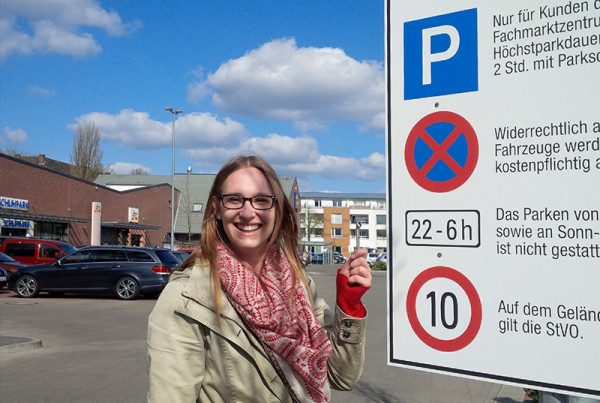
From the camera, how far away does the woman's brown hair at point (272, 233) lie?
2162mm

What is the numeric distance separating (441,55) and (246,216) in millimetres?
897

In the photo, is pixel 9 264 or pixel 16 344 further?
pixel 9 264

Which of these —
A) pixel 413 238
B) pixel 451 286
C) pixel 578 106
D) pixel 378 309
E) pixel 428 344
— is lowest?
pixel 378 309

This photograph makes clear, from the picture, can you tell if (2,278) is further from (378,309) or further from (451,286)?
(451,286)

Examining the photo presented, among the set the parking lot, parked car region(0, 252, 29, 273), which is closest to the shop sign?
parked car region(0, 252, 29, 273)

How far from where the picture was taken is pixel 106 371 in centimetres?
766

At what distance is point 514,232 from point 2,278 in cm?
2002

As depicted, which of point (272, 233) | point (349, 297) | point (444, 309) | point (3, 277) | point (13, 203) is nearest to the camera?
point (444, 309)

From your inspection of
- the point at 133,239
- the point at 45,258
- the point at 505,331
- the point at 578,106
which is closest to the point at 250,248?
the point at 505,331

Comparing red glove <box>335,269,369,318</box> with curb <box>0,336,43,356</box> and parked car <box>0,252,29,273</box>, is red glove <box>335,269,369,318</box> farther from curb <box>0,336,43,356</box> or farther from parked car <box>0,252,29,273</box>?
parked car <box>0,252,29,273</box>

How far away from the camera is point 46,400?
20.2 feet

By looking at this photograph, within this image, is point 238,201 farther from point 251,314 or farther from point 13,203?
point 13,203

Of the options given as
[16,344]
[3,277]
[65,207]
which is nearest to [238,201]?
[16,344]

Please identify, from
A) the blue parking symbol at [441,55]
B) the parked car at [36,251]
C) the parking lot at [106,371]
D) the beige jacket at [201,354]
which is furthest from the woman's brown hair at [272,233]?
the parked car at [36,251]
